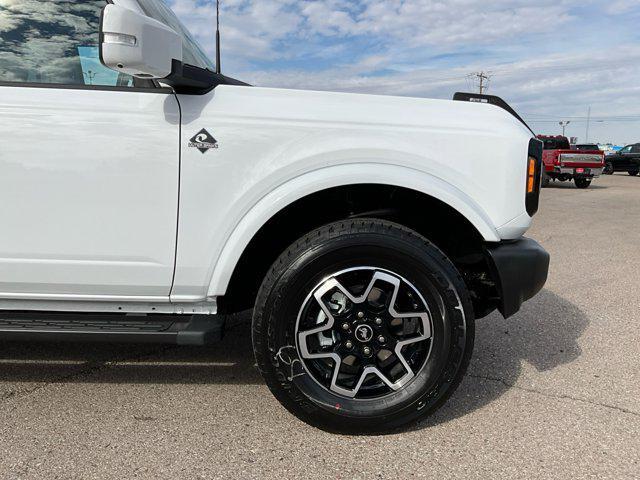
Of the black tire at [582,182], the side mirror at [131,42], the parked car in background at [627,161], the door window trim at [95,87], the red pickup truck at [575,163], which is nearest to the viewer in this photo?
the side mirror at [131,42]

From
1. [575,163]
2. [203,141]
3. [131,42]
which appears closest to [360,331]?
[203,141]

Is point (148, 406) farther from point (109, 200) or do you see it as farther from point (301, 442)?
point (109, 200)

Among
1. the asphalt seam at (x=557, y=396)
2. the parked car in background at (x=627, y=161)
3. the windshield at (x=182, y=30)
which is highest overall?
the parked car in background at (x=627, y=161)

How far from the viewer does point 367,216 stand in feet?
8.63

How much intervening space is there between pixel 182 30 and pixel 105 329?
1.76 metres

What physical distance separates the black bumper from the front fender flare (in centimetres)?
21

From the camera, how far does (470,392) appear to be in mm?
2773

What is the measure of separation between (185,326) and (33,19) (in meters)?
1.56

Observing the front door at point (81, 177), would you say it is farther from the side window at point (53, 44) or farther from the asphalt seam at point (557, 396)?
the asphalt seam at point (557, 396)

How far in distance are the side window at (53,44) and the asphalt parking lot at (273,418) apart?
5.06 ft

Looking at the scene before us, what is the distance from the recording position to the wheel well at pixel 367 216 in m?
2.55

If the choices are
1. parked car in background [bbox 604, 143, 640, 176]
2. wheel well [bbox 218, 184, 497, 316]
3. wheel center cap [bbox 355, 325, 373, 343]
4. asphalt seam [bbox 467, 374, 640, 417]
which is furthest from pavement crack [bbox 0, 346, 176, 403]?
parked car in background [bbox 604, 143, 640, 176]

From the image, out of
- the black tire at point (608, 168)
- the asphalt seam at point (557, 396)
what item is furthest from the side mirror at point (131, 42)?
the black tire at point (608, 168)

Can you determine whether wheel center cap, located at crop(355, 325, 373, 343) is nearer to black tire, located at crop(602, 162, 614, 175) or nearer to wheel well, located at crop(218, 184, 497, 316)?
wheel well, located at crop(218, 184, 497, 316)
